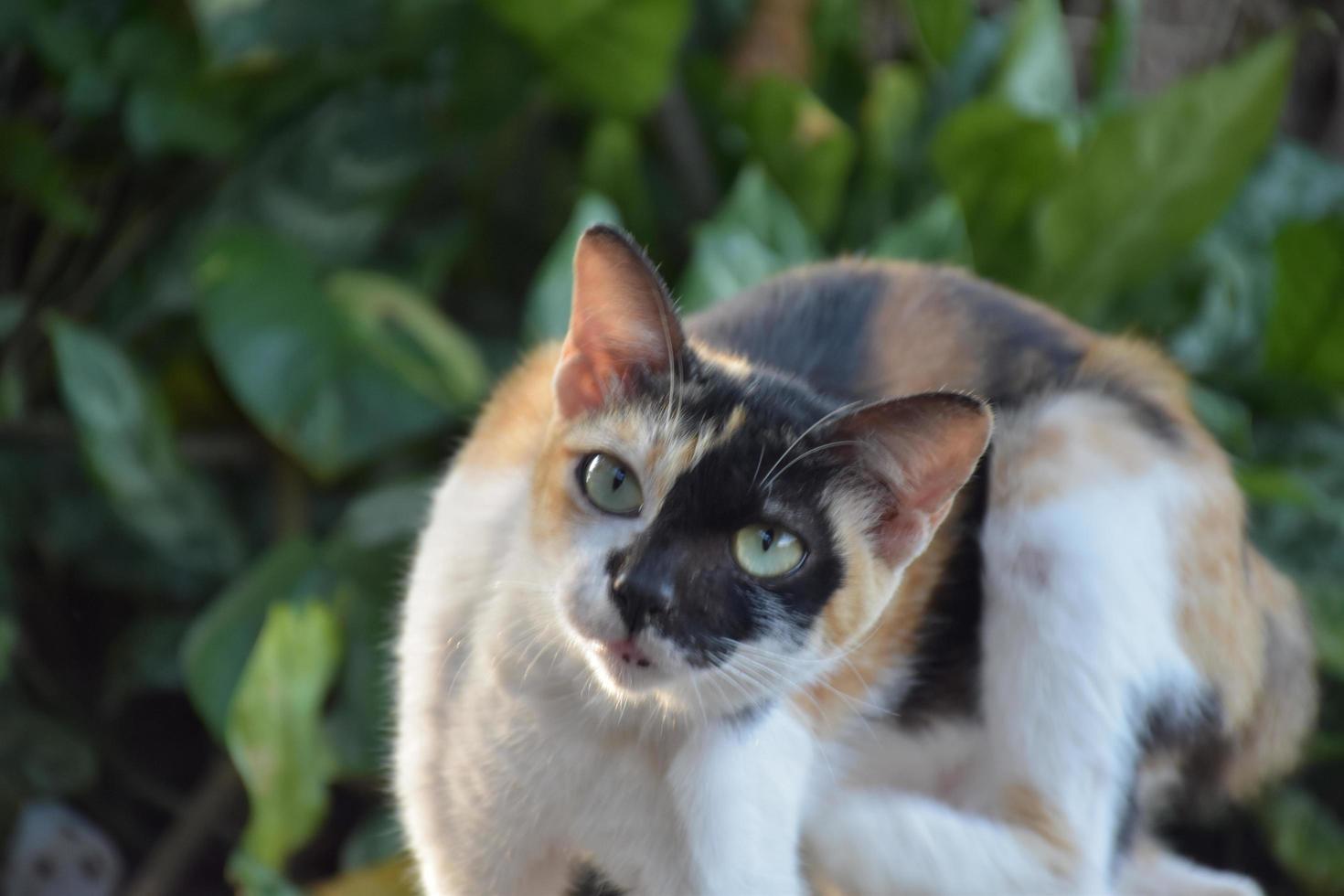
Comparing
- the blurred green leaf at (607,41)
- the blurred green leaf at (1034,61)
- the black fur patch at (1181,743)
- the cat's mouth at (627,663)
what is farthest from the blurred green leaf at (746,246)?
the cat's mouth at (627,663)

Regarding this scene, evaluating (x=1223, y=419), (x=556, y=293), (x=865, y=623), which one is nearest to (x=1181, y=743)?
(x=865, y=623)

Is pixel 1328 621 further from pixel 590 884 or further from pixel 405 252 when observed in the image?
pixel 405 252

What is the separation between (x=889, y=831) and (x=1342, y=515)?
970 millimetres

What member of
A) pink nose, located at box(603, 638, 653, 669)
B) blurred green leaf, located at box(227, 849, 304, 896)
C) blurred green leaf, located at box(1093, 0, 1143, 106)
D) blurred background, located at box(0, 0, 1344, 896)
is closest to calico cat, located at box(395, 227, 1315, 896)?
pink nose, located at box(603, 638, 653, 669)

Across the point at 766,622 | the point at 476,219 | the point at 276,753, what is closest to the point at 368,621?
the point at 276,753

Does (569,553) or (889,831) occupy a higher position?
(569,553)

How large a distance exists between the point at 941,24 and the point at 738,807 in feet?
4.34

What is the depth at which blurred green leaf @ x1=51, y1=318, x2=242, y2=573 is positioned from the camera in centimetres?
153

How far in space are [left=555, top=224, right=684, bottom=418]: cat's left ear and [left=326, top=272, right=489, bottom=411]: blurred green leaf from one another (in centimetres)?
91

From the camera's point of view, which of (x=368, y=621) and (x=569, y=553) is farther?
(x=368, y=621)

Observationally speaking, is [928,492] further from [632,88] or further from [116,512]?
[116,512]

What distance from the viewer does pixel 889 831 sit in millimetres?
729

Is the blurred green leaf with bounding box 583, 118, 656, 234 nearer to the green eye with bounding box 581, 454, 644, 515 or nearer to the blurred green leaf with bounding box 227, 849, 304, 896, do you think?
the blurred green leaf with bounding box 227, 849, 304, 896

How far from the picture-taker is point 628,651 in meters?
0.58
